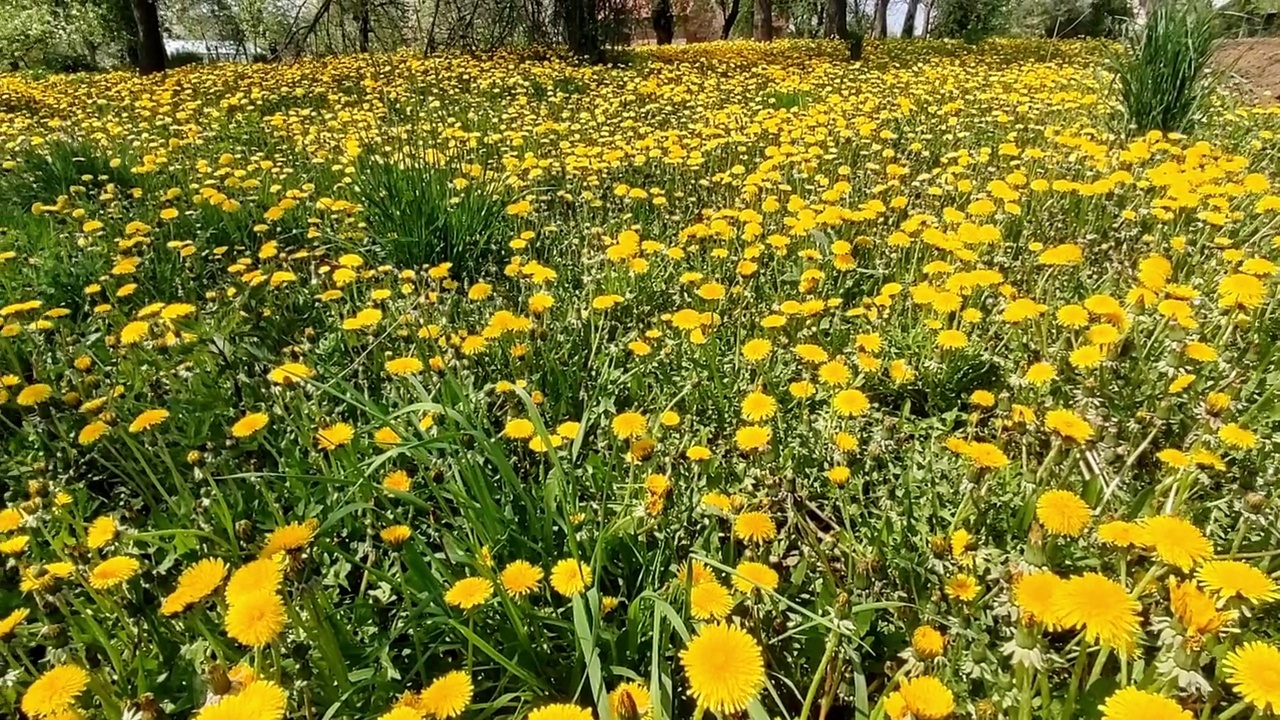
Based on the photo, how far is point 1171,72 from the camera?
14.1 feet

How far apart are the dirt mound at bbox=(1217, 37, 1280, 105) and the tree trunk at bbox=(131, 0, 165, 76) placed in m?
12.5

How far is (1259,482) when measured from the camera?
5.61ft

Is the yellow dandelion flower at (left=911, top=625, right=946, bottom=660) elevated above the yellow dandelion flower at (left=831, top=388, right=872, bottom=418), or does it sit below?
below

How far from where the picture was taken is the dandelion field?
1231 mm

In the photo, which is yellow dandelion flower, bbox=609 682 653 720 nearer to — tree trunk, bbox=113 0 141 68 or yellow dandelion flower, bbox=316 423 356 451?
yellow dandelion flower, bbox=316 423 356 451

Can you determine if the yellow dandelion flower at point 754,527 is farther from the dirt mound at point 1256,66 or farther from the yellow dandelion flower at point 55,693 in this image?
the dirt mound at point 1256,66

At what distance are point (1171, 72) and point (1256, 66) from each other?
15.1 feet

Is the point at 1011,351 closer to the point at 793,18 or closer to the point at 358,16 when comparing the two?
the point at 358,16

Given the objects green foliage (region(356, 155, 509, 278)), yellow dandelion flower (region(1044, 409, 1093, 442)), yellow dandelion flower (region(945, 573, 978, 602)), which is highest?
green foliage (region(356, 155, 509, 278))

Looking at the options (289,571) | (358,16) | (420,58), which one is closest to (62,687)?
(289,571)

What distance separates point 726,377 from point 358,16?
14.8 feet

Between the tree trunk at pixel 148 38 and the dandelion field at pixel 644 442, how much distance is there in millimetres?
8123

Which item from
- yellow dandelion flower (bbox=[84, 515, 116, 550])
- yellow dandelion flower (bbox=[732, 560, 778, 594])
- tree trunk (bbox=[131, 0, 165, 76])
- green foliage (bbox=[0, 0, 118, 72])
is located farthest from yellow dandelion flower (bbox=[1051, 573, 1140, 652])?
green foliage (bbox=[0, 0, 118, 72])

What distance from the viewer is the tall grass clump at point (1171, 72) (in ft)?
14.2
